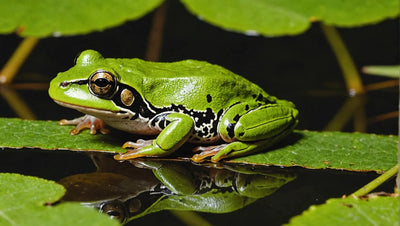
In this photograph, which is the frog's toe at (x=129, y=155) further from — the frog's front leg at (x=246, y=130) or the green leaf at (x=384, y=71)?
the green leaf at (x=384, y=71)

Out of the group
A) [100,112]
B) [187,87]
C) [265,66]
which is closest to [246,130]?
[187,87]

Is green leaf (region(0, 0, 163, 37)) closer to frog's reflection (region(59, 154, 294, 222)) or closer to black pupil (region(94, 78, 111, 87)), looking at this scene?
black pupil (region(94, 78, 111, 87))

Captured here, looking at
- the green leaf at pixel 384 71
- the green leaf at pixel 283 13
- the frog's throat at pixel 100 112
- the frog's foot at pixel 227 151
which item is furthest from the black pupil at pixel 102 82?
the green leaf at pixel 384 71

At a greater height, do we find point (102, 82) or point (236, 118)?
point (102, 82)

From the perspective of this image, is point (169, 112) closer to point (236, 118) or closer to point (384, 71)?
point (236, 118)

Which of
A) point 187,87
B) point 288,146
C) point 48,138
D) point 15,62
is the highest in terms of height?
point 15,62

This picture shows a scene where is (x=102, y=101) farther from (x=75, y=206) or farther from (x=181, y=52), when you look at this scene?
(x=181, y=52)

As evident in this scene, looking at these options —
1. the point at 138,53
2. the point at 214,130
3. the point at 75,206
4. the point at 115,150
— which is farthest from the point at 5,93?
the point at 75,206
